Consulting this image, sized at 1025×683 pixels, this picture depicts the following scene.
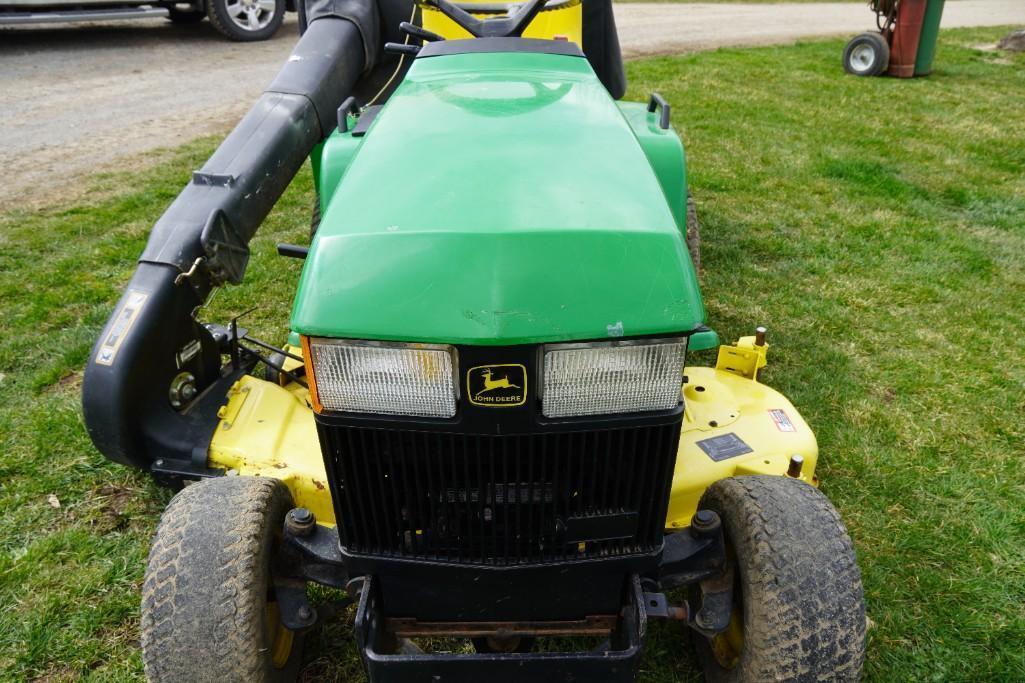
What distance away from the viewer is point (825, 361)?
3.75 m

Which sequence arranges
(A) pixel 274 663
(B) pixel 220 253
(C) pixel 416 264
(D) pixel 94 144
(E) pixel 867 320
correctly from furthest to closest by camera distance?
(D) pixel 94 144 → (E) pixel 867 320 → (B) pixel 220 253 → (A) pixel 274 663 → (C) pixel 416 264

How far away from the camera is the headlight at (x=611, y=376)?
4.91ft

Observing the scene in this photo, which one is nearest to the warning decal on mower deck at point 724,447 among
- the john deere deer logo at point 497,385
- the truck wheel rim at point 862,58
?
the john deere deer logo at point 497,385

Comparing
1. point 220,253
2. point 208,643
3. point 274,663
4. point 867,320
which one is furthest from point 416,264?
point 867,320

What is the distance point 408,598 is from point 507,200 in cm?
93

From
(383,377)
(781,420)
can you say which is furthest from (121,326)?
(781,420)

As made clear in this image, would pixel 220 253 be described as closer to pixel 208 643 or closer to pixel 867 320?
pixel 208 643

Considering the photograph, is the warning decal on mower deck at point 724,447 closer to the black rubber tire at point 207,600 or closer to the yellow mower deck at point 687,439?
the yellow mower deck at point 687,439

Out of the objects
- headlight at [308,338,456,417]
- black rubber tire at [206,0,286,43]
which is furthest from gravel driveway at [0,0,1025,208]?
headlight at [308,338,456,417]

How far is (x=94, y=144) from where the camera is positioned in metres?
6.36

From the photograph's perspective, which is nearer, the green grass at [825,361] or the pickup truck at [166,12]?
the green grass at [825,361]

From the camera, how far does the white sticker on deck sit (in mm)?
2361

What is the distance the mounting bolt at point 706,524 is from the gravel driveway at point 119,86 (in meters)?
5.11

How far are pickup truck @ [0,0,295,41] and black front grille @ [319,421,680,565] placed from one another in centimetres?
876
